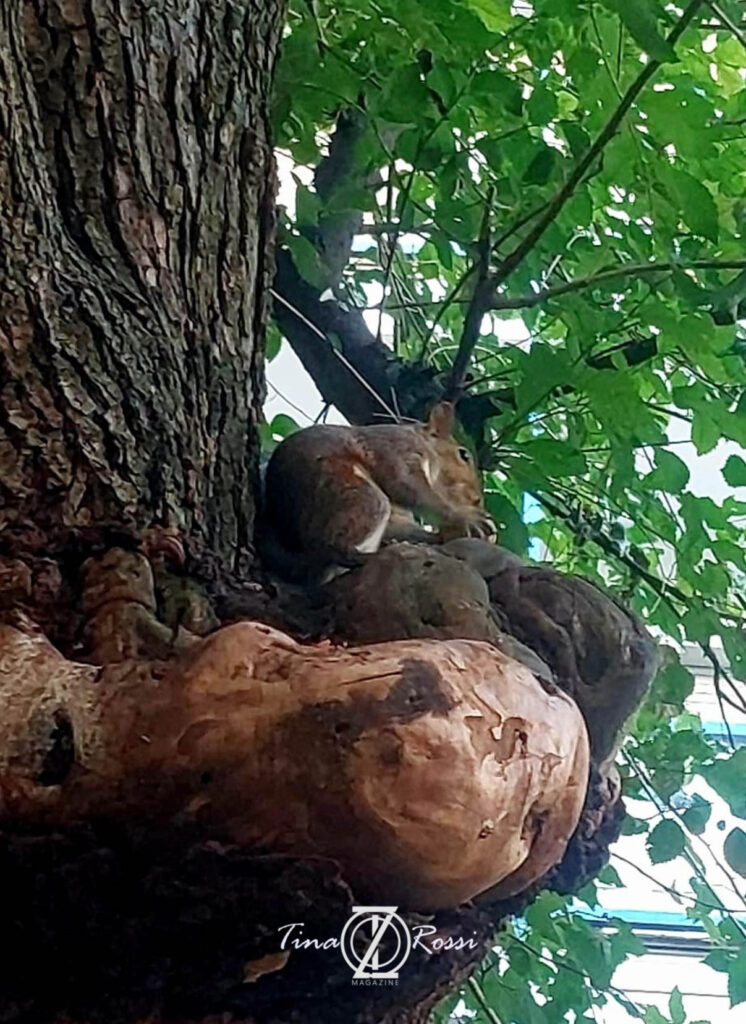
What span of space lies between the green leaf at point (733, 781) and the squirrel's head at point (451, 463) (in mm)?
471

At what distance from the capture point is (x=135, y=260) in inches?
29.1

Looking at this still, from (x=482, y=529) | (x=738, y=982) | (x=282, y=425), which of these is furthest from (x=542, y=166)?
(x=738, y=982)

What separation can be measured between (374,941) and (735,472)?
Answer: 679mm

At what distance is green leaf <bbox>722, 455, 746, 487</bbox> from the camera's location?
1083 millimetres

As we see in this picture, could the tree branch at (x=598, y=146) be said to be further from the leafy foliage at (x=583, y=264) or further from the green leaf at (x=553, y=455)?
the green leaf at (x=553, y=455)

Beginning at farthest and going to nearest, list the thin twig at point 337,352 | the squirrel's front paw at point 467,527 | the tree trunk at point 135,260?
the thin twig at point 337,352 < the squirrel's front paw at point 467,527 < the tree trunk at point 135,260

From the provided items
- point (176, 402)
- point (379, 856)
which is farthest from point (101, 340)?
point (379, 856)

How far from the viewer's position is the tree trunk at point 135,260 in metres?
0.64

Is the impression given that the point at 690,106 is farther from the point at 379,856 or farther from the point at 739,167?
the point at 379,856

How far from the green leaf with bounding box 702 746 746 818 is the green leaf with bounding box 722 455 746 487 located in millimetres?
244

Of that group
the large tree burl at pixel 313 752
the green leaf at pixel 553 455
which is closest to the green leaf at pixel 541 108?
the green leaf at pixel 553 455

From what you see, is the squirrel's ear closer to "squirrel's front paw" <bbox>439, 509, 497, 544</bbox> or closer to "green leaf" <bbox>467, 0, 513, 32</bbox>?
"squirrel's front paw" <bbox>439, 509, 497, 544</bbox>

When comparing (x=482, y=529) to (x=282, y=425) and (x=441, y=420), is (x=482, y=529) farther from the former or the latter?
(x=282, y=425)

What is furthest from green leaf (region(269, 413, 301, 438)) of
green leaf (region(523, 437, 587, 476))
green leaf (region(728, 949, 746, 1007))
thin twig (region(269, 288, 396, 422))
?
green leaf (region(728, 949, 746, 1007))
